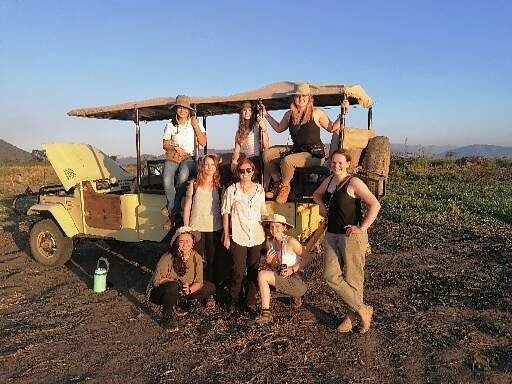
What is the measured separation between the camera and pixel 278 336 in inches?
200

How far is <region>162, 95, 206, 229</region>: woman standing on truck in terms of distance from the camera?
258 inches

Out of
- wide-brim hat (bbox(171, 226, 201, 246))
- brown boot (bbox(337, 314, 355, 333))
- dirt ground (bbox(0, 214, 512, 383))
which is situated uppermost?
wide-brim hat (bbox(171, 226, 201, 246))

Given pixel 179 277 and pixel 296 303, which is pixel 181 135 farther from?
pixel 296 303

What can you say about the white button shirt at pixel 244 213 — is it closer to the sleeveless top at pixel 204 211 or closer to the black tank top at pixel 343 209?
the sleeveless top at pixel 204 211

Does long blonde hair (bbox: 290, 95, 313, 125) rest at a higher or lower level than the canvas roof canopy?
lower

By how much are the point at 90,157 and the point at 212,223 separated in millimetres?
3626

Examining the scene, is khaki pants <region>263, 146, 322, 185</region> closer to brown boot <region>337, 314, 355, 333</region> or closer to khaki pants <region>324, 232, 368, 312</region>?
khaki pants <region>324, 232, 368, 312</region>

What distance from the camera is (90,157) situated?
27.9 feet

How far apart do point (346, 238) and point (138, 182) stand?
11.2 ft

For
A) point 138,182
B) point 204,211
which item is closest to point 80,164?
point 138,182

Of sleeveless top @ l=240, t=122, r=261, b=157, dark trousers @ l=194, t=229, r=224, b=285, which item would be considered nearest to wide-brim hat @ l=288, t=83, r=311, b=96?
sleeveless top @ l=240, t=122, r=261, b=157

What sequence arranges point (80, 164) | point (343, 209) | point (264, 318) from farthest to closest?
point (80, 164) < point (264, 318) < point (343, 209)

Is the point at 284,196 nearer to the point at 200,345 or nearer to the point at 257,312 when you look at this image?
the point at 257,312

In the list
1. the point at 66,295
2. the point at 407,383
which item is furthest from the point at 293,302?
the point at 66,295
